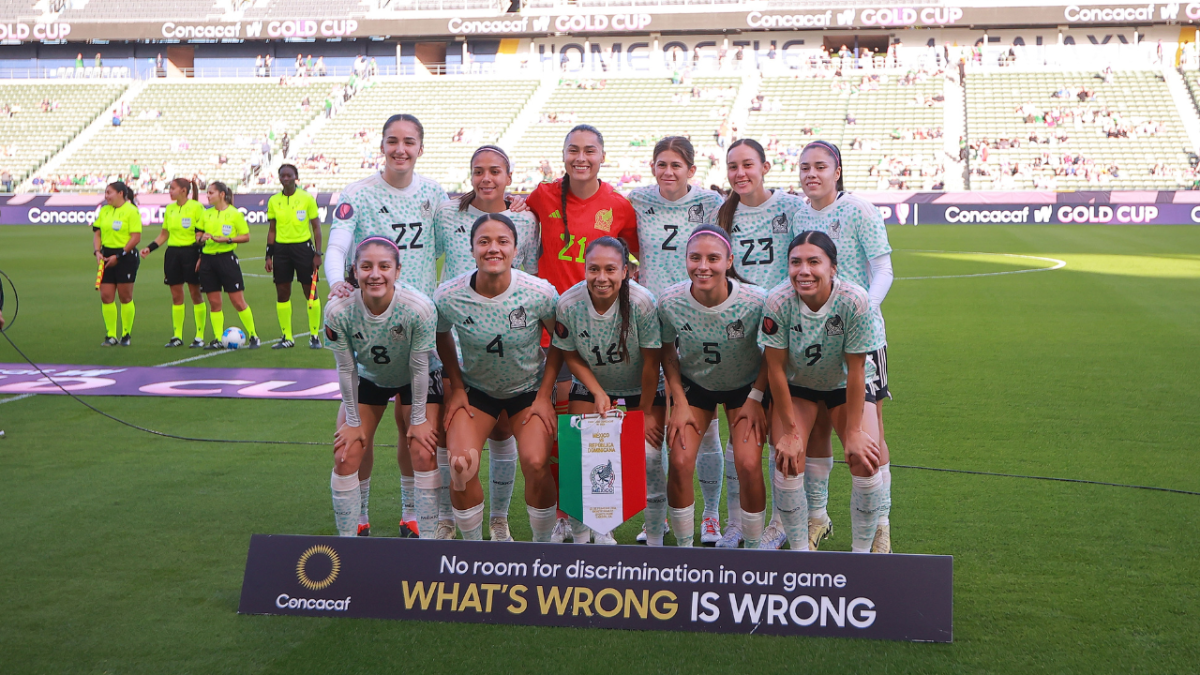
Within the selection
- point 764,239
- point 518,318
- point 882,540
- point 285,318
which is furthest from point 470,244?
point 285,318

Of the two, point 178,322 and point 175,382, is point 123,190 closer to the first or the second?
point 178,322

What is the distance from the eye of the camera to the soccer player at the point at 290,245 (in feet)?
38.1

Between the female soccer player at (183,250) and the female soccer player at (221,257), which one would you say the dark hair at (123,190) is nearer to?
the female soccer player at (183,250)

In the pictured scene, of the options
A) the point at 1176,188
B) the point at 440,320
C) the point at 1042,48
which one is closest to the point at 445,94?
the point at 1042,48

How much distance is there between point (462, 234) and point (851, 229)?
197cm

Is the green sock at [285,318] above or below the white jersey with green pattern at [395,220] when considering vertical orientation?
below

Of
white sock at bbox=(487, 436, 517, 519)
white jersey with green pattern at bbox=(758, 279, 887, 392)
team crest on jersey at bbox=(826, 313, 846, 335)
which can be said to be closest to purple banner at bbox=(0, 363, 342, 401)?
white sock at bbox=(487, 436, 517, 519)

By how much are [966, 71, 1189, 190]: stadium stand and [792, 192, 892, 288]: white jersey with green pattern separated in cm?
3218

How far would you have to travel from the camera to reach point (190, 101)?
156 feet

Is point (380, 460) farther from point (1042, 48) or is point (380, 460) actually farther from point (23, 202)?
point (1042, 48)

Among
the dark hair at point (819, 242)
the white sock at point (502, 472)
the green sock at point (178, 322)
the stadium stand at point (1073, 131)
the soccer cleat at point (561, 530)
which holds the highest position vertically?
the stadium stand at point (1073, 131)

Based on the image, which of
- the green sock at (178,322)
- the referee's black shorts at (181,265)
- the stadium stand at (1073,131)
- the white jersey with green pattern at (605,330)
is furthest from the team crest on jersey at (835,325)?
the stadium stand at (1073,131)

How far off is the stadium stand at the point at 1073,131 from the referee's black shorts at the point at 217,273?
29475mm

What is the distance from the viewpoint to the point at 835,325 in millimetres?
4578
